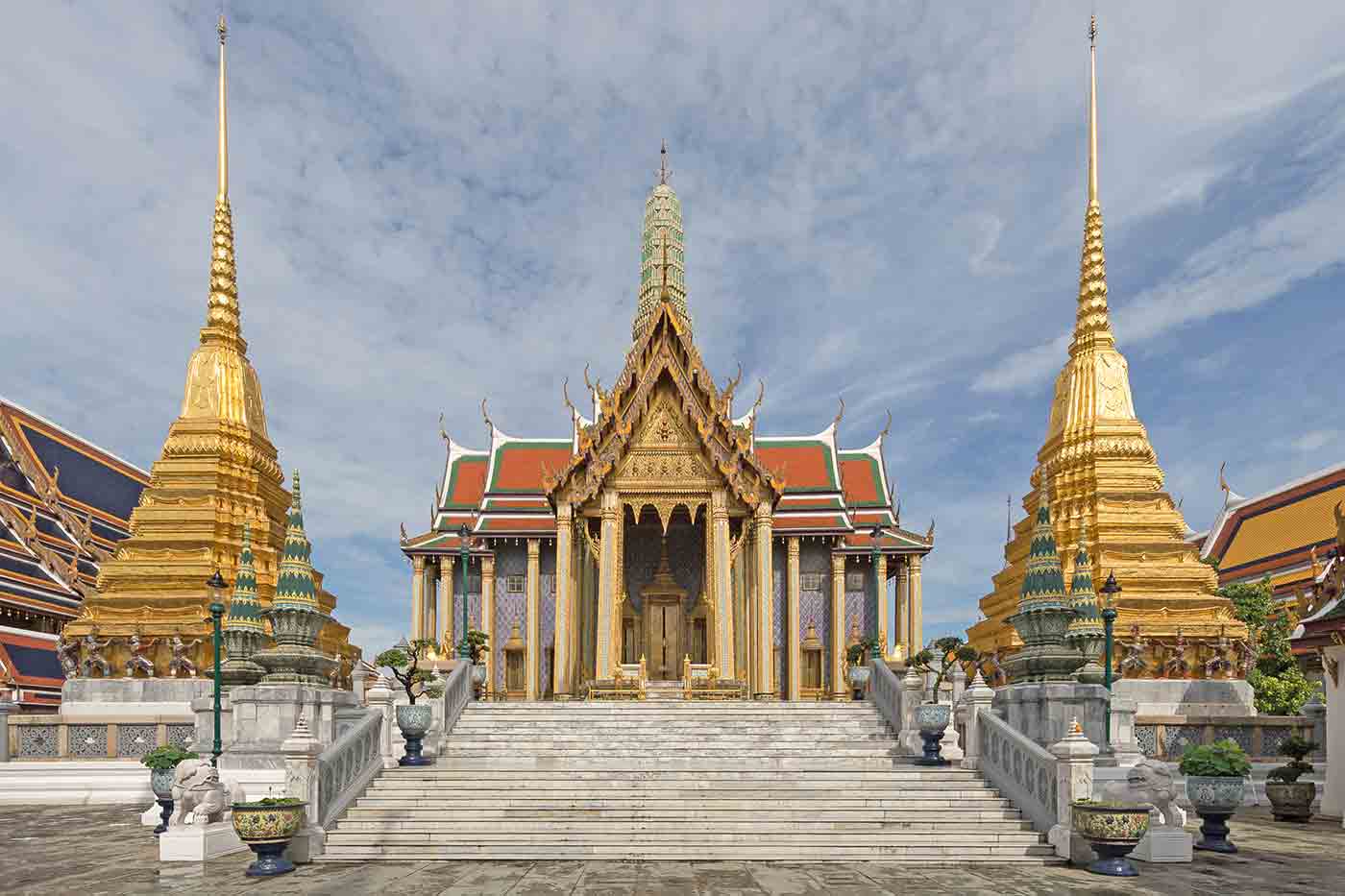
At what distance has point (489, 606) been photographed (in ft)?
103

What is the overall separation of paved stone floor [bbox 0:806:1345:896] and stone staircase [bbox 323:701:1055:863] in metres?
0.50

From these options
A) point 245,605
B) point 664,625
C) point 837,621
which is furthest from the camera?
point 837,621

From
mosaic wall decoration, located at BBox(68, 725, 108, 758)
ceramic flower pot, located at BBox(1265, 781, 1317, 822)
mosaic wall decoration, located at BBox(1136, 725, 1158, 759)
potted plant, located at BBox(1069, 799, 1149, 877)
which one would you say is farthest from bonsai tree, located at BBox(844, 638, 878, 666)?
mosaic wall decoration, located at BBox(68, 725, 108, 758)

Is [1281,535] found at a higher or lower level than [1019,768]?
higher

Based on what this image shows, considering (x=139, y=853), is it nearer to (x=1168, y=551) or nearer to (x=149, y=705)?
(x=149, y=705)

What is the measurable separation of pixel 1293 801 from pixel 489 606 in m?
21.7

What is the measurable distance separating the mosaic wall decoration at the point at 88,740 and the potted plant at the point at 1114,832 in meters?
18.9

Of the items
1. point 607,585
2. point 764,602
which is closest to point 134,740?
point 607,585

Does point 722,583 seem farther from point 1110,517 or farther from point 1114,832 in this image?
point 1114,832

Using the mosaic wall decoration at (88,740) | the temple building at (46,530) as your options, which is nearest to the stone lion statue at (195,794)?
the mosaic wall decoration at (88,740)

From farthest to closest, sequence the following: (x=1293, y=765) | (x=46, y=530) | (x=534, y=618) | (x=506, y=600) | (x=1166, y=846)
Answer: (x=46, y=530), (x=506, y=600), (x=534, y=618), (x=1293, y=765), (x=1166, y=846)

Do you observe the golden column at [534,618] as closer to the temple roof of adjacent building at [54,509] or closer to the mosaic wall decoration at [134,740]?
the mosaic wall decoration at [134,740]

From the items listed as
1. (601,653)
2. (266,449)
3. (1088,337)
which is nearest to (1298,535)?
(1088,337)

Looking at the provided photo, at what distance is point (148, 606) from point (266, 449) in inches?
261
